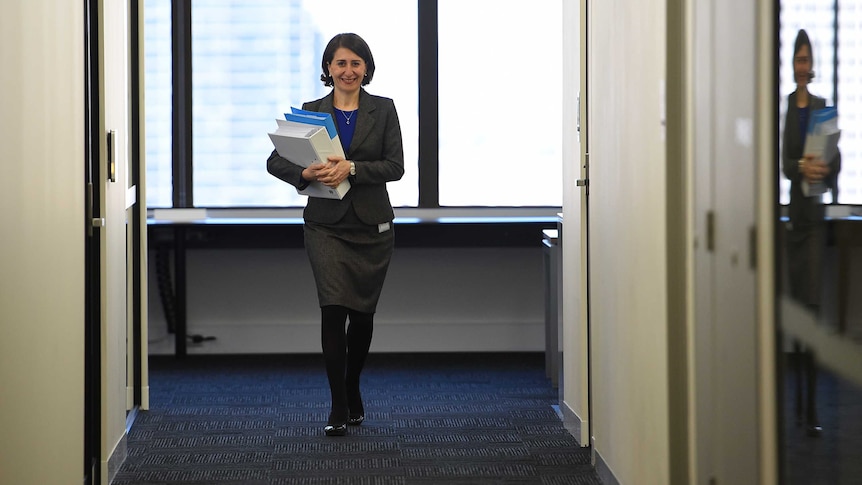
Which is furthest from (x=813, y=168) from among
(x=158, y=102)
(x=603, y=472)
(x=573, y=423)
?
(x=158, y=102)

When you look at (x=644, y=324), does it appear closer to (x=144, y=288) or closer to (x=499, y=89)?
(x=144, y=288)

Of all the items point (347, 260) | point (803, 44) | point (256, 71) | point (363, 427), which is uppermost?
point (256, 71)

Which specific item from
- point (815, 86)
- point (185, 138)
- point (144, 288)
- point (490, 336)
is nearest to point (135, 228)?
point (144, 288)

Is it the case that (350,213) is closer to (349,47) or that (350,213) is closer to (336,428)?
(349,47)

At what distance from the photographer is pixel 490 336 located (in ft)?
20.1

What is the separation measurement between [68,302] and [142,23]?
6.38ft

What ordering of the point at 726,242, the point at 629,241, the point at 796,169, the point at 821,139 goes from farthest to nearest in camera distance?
the point at 629,241 → the point at 726,242 → the point at 796,169 → the point at 821,139

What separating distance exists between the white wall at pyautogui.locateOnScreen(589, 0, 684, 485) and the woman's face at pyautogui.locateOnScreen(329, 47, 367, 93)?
1.01 metres

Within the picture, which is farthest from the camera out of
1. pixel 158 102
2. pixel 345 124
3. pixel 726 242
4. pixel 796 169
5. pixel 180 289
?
pixel 158 102

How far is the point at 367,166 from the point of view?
4.12 m

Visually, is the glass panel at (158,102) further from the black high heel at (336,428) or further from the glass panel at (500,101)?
the black high heel at (336,428)

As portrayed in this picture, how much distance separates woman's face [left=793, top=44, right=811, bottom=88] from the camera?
5.92ft

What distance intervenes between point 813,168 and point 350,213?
2.57 m

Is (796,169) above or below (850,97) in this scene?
below
